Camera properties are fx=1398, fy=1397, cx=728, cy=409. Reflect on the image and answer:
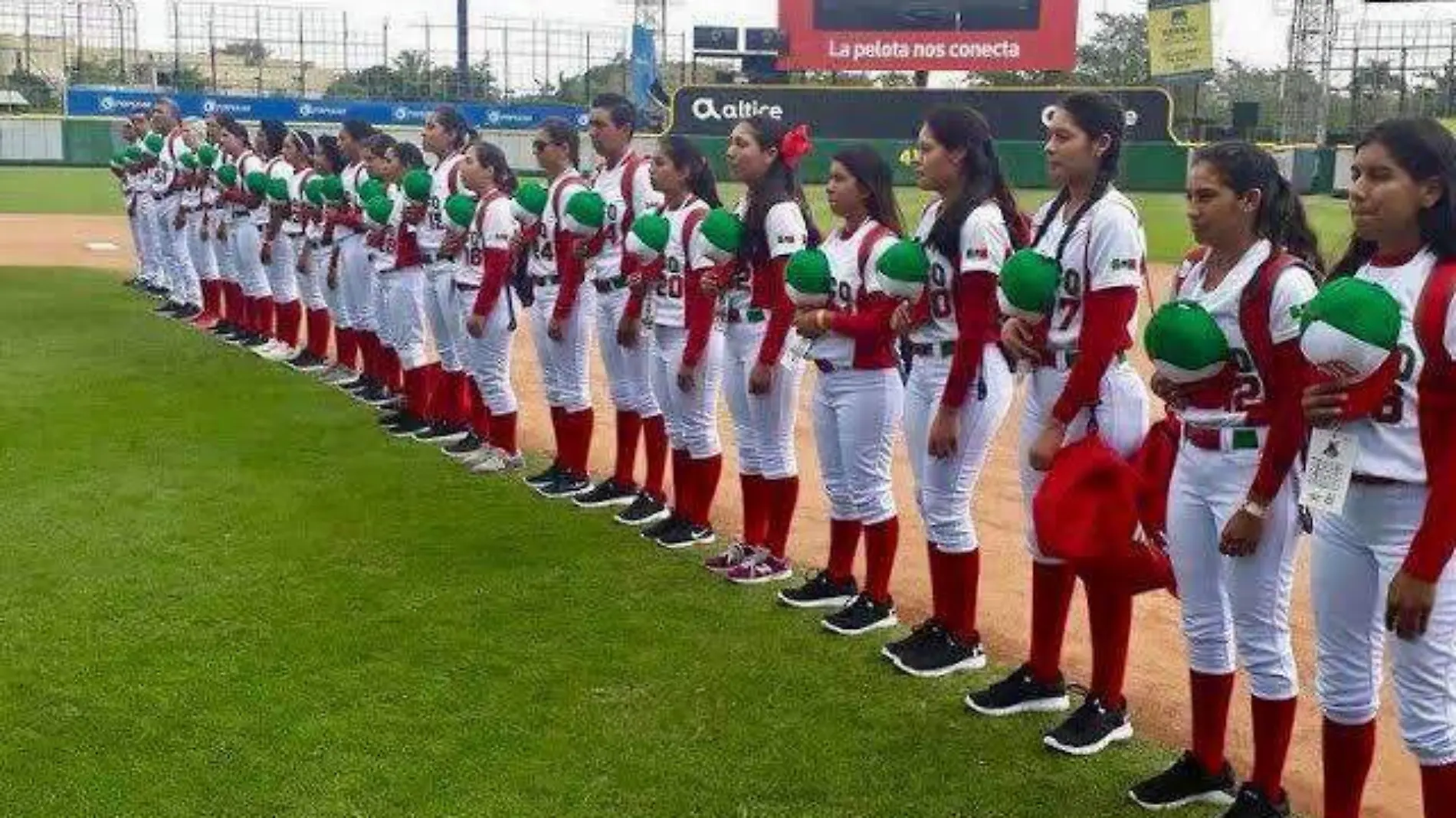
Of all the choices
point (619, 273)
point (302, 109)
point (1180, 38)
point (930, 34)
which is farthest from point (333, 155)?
point (1180, 38)

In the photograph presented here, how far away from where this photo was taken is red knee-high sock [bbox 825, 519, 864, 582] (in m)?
5.94

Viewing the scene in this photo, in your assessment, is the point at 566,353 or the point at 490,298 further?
the point at 490,298

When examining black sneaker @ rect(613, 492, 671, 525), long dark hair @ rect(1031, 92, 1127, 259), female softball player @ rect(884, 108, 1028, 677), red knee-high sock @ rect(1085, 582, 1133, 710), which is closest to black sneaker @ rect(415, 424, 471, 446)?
black sneaker @ rect(613, 492, 671, 525)

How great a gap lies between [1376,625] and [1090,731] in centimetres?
133

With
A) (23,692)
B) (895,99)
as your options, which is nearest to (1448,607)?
(23,692)

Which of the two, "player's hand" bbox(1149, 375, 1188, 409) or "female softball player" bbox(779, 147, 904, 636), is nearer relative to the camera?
"player's hand" bbox(1149, 375, 1188, 409)

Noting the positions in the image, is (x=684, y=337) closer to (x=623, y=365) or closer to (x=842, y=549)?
(x=623, y=365)

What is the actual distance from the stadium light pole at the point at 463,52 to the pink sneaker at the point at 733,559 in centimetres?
4445

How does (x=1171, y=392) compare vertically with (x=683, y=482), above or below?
above

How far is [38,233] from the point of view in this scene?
21391 mm

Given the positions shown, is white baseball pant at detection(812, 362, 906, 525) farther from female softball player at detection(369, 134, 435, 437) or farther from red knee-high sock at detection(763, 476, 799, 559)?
female softball player at detection(369, 134, 435, 437)

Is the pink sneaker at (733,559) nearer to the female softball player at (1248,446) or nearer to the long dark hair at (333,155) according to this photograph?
the female softball player at (1248,446)

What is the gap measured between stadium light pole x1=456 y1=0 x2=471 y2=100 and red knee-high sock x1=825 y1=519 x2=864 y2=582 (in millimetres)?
44996

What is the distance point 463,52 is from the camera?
50.5 m
